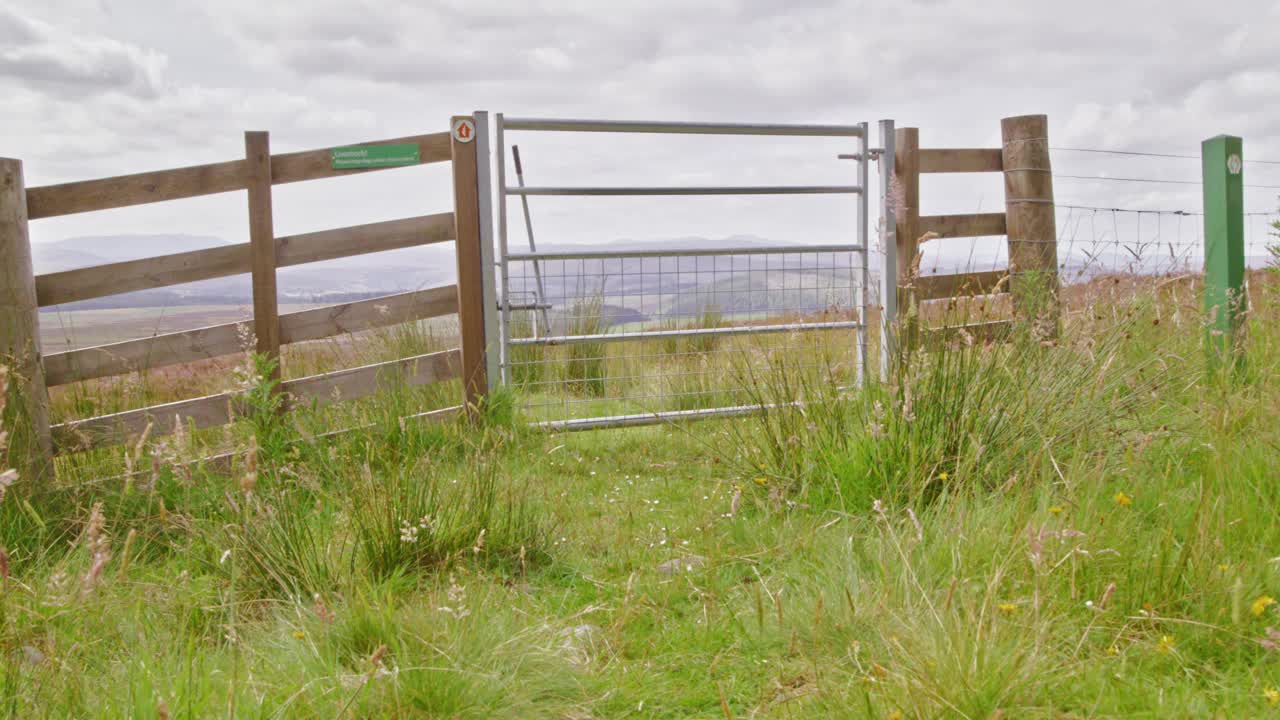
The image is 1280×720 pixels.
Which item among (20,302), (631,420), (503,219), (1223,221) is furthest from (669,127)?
(20,302)

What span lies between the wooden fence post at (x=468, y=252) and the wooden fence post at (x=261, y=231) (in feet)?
3.27

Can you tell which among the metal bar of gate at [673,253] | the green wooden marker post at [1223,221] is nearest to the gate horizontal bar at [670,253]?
the metal bar of gate at [673,253]

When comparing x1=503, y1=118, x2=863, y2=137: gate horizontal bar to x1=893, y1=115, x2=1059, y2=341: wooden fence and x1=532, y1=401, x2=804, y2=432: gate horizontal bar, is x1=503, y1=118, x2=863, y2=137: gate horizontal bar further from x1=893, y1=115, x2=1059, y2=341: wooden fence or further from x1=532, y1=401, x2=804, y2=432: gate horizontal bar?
x1=532, y1=401, x2=804, y2=432: gate horizontal bar

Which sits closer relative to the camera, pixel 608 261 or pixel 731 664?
pixel 731 664

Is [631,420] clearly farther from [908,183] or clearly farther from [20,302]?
[20,302]

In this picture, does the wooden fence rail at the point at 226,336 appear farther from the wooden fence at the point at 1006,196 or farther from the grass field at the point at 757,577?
the wooden fence at the point at 1006,196

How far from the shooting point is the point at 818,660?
6.70 ft

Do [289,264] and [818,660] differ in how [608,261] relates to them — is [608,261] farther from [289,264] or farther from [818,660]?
[818,660]

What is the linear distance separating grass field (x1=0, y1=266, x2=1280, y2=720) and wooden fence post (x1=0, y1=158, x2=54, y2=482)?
56 cm

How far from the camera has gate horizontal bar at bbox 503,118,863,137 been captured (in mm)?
5289

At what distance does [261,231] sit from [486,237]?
1208 millimetres

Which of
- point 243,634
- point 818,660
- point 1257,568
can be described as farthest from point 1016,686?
point 243,634

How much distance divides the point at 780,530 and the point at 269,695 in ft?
5.26

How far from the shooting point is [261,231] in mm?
4797
